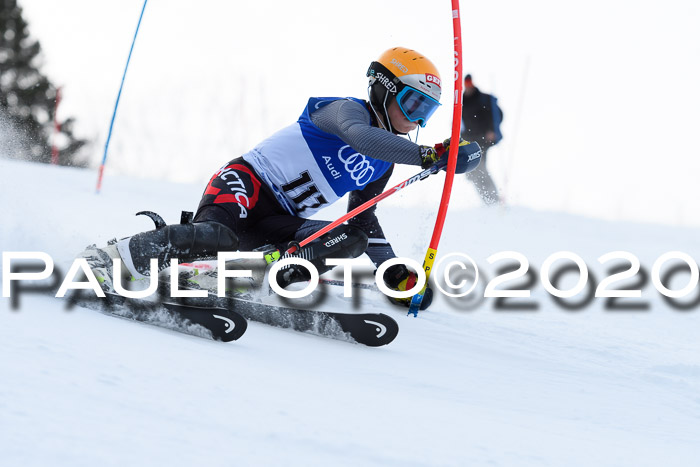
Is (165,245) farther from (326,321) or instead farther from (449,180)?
(449,180)

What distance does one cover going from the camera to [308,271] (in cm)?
330

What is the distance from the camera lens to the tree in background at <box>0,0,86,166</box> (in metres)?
23.6

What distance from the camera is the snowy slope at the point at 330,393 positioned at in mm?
1224

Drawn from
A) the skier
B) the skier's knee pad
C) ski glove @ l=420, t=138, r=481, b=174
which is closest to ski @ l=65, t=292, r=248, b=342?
the skier's knee pad

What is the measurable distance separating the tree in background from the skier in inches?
898

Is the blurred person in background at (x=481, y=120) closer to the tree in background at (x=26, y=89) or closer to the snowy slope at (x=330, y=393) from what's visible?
the snowy slope at (x=330, y=393)

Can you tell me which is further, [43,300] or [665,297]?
[665,297]

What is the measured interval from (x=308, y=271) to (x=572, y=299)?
117 inches

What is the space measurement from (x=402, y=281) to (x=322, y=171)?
2.23 feet

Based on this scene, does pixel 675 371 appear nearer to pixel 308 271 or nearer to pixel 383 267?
pixel 383 267

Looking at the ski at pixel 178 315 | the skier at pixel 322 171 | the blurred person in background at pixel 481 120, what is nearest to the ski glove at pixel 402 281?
the skier at pixel 322 171

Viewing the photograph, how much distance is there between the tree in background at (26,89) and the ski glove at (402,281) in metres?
23.0

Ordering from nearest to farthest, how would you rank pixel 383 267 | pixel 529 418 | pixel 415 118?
1. pixel 529 418
2. pixel 415 118
3. pixel 383 267

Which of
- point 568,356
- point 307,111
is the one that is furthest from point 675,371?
point 307,111
